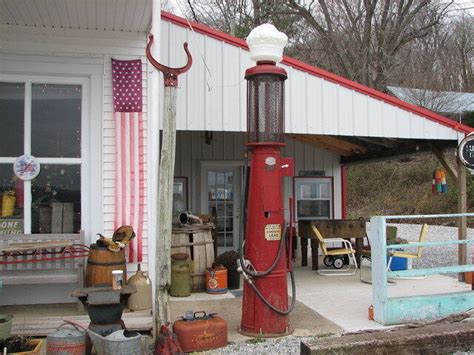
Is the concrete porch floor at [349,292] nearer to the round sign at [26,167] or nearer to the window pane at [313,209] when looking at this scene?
the window pane at [313,209]

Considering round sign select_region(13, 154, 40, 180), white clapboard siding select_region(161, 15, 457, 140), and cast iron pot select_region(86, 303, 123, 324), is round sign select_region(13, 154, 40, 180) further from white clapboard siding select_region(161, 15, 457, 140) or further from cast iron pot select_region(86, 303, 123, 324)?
cast iron pot select_region(86, 303, 123, 324)

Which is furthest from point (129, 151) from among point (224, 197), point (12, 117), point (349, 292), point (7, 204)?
point (224, 197)

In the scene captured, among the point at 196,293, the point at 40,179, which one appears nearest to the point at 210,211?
the point at 196,293

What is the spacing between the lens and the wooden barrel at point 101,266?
5207 mm

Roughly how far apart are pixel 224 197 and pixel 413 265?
13.6 feet

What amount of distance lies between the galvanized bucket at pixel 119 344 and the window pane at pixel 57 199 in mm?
2097

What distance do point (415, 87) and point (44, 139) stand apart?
17.9 metres

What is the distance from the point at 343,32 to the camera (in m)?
22.5

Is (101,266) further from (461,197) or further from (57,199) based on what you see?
(461,197)

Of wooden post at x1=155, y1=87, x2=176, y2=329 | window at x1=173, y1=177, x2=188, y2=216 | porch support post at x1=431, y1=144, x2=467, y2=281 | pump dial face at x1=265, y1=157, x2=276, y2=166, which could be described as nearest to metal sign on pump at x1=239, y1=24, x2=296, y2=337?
pump dial face at x1=265, y1=157, x2=276, y2=166

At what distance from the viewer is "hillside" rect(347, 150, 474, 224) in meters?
22.8

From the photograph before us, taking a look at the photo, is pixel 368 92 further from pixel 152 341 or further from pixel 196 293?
pixel 152 341

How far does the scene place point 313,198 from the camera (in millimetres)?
11570

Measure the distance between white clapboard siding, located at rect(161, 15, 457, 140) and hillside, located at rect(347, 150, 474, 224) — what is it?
15988 mm
